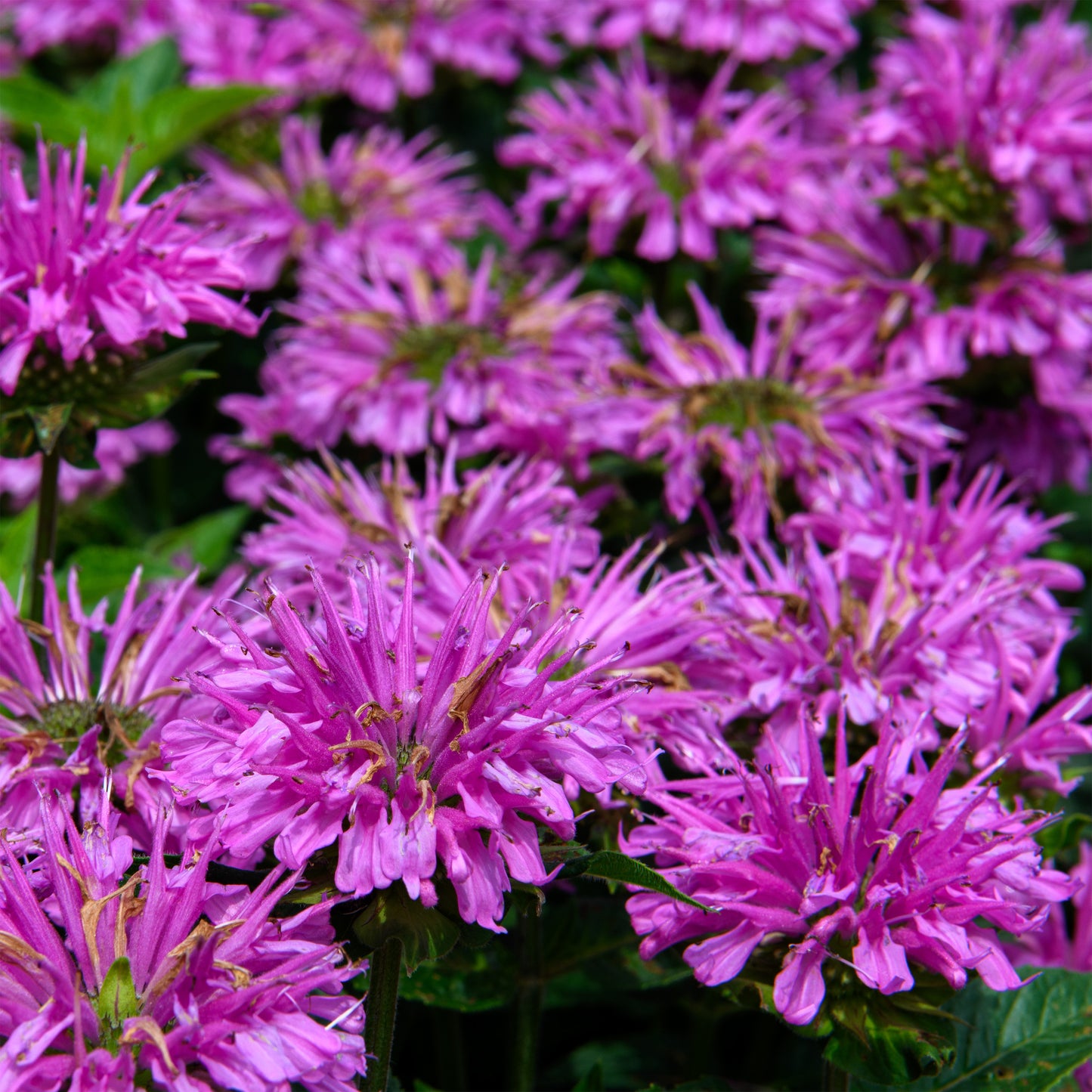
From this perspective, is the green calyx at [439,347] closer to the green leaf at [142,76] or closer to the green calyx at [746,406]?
the green calyx at [746,406]

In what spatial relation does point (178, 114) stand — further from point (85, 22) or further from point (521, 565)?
point (521, 565)

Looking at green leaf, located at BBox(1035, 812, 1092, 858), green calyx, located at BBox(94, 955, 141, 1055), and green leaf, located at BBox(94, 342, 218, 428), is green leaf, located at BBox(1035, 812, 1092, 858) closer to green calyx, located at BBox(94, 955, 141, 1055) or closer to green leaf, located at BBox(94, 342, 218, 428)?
green calyx, located at BBox(94, 955, 141, 1055)

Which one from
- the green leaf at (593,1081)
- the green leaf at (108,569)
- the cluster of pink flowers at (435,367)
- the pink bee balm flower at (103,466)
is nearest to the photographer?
the green leaf at (593,1081)

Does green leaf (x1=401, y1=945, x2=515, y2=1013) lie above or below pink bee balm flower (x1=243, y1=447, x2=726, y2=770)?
below

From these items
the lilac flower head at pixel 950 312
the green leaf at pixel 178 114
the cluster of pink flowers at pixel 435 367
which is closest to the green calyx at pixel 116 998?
the cluster of pink flowers at pixel 435 367

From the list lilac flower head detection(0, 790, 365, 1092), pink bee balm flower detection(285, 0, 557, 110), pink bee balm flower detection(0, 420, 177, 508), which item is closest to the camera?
lilac flower head detection(0, 790, 365, 1092)

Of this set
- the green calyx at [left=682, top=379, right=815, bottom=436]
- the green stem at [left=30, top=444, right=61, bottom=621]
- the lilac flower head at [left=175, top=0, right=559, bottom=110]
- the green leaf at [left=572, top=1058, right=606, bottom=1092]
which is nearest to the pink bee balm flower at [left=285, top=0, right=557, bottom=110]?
the lilac flower head at [left=175, top=0, right=559, bottom=110]
